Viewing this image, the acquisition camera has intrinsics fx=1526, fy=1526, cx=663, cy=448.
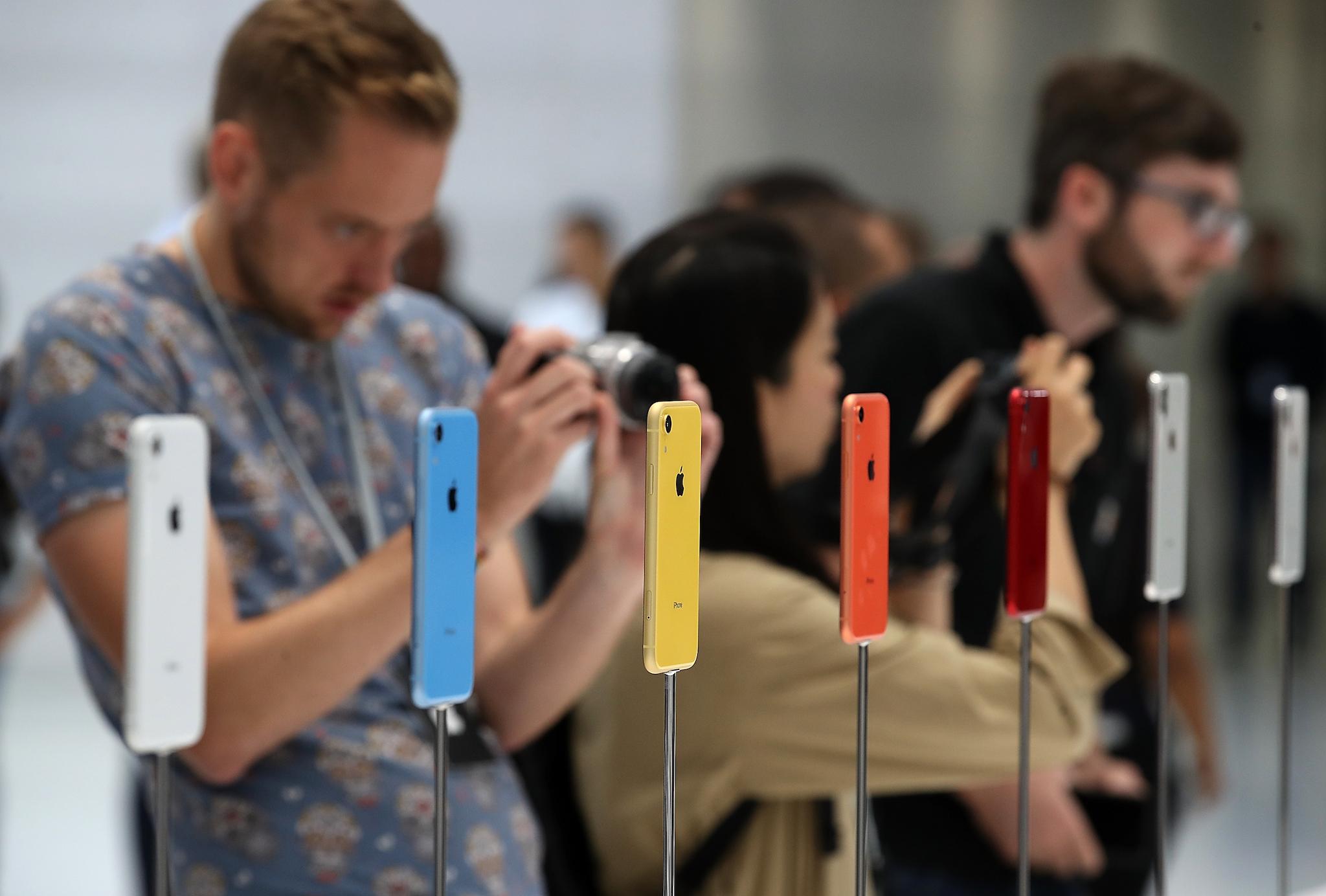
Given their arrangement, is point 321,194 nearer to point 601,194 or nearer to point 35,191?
point 35,191

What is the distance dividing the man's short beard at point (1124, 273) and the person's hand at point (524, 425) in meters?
1.03

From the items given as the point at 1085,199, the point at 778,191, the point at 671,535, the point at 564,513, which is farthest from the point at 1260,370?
the point at 671,535

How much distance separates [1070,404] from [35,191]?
4.16m

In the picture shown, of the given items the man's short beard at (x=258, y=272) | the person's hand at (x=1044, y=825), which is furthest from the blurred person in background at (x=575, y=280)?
the man's short beard at (x=258, y=272)

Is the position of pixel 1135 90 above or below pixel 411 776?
above

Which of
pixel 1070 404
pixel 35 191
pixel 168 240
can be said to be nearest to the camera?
pixel 168 240

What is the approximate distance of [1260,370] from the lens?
542cm

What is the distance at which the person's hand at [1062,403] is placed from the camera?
1144 millimetres

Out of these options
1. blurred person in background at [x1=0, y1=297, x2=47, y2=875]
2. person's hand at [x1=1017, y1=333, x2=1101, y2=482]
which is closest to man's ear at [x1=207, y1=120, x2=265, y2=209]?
person's hand at [x1=1017, y1=333, x2=1101, y2=482]

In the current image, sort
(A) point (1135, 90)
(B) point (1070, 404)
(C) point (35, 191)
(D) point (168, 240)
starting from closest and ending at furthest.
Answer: (D) point (168, 240)
(B) point (1070, 404)
(A) point (1135, 90)
(C) point (35, 191)

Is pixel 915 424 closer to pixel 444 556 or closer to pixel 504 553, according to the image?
pixel 504 553

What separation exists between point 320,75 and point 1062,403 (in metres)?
0.58

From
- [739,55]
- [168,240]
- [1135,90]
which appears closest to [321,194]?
[168,240]

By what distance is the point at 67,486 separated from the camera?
879 mm
